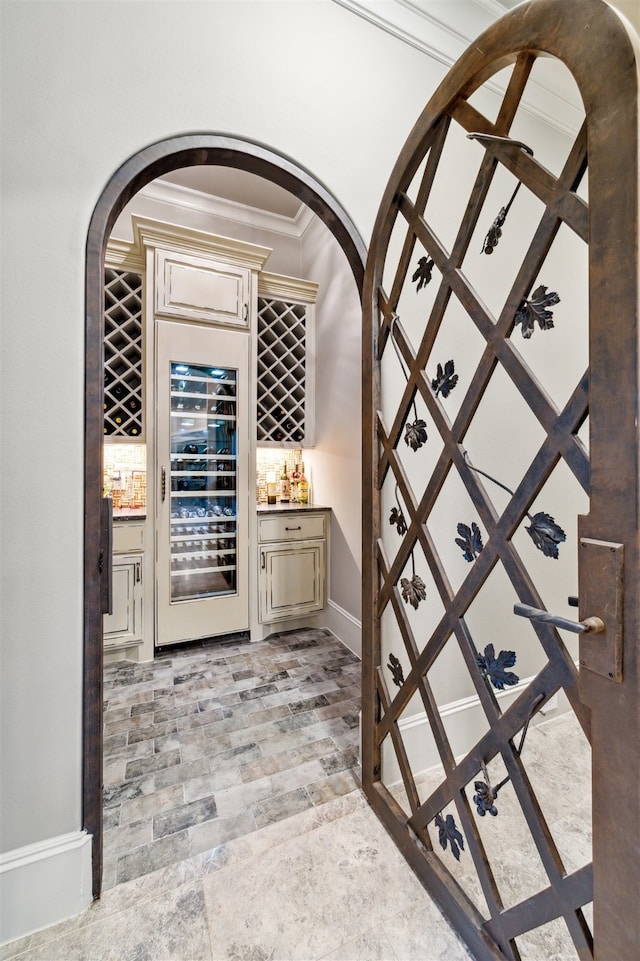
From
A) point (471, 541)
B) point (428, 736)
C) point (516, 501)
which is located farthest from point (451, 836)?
point (516, 501)

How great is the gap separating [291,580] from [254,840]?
68.5 inches

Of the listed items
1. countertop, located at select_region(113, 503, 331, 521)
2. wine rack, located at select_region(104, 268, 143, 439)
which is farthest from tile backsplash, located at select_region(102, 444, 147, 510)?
wine rack, located at select_region(104, 268, 143, 439)

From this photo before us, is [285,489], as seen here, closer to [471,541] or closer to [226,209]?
[226,209]

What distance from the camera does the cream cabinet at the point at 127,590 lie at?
2.51 metres

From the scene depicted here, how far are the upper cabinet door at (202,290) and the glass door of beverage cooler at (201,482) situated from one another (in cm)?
10

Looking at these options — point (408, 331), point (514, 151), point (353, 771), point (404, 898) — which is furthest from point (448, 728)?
point (514, 151)

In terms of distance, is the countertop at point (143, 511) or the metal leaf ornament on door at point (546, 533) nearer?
the metal leaf ornament on door at point (546, 533)

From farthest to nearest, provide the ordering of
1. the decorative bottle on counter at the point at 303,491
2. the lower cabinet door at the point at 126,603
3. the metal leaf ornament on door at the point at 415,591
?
the decorative bottle on counter at the point at 303,491 < the lower cabinet door at the point at 126,603 < the metal leaf ornament on door at the point at 415,591

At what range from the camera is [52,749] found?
110cm

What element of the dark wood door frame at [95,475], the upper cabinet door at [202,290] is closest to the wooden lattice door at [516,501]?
the dark wood door frame at [95,475]

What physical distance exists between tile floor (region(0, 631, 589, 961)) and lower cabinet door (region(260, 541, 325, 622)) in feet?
2.40

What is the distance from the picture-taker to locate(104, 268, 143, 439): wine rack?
9.08ft

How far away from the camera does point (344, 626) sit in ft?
9.49

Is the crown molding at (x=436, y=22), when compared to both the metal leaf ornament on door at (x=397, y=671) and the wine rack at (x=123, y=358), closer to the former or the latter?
the wine rack at (x=123, y=358)
